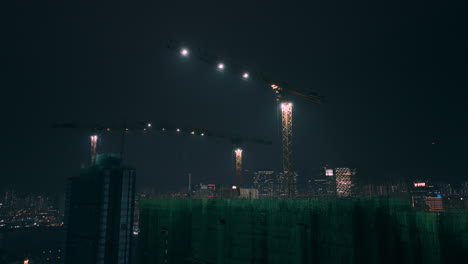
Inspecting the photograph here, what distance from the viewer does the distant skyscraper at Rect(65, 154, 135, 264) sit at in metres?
70.4

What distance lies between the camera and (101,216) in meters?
71.1

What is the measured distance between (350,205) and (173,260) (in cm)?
2369

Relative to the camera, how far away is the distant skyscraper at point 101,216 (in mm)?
70438

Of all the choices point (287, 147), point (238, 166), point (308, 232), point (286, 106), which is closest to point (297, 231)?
point (308, 232)

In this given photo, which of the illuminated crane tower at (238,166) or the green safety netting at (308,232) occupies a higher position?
the illuminated crane tower at (238,166)

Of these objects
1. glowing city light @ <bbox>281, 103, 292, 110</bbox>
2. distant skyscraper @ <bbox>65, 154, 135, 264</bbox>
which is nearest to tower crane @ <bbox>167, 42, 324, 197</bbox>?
glowing city light @ <bbox>281, 103, 292, 110</bbox>

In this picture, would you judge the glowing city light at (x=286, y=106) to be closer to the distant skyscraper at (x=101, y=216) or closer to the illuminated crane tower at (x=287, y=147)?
the illuminated crane tower at (x=287, y=147)

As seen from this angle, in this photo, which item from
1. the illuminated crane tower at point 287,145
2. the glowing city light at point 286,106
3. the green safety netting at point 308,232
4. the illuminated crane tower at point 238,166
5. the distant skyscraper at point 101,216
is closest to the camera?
the green safety netting at point 308,232

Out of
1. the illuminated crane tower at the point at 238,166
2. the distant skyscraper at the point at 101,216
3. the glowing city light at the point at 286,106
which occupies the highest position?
the glowing city light at the point at 286,106

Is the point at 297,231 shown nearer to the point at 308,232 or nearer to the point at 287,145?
the point at 308,232

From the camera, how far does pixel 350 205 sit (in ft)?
72.4

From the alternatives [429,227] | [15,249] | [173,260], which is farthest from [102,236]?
[15,249]

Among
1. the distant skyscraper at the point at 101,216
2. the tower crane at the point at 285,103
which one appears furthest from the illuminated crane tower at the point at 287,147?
the distant skyscraper at the point at 101,216

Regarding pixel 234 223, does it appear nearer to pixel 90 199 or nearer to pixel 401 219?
pixel 401 219
